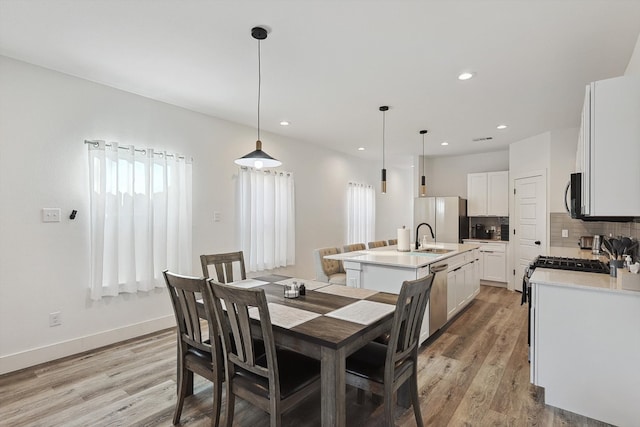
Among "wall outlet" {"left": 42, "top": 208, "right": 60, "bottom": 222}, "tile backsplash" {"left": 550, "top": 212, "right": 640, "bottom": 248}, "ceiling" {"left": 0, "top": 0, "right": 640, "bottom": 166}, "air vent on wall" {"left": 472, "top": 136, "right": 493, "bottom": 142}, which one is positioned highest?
"ceiling" {"left": 0, "top": 0, "right": 640, "bottom": 166}

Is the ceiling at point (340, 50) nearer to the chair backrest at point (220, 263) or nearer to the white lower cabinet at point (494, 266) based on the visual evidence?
the chair backrest at point (220, 263)

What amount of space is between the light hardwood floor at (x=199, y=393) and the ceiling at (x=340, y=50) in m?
2.67

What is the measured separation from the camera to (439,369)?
9.50ft

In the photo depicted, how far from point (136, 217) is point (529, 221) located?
5900mm

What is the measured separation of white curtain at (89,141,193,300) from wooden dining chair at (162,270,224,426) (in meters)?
1.67

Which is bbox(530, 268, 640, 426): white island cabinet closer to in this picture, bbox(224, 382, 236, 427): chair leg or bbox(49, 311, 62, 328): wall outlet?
bbox(224, 382, 236, 427): chair leg

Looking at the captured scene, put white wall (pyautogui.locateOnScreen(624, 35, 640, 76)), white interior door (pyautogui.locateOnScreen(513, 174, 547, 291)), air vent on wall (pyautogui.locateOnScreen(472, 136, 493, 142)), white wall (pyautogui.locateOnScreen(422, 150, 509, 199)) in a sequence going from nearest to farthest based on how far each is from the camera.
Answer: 1. white wall (pyautogui.locateOnScreen(624, 35, 640, 76))
2. white interior door (pyautogui.locateOnScreen(513, 174, 547, 291))
3. air vent on wall (pyautogui.locateOnScreen(472, 136, 493, 142))
4. white wall (pyautogui.locateOnScreen(422, 150, 509, 199))

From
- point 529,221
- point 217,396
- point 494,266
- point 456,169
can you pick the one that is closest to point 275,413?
point 217,396

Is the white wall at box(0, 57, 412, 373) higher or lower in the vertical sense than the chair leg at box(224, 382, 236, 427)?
higher

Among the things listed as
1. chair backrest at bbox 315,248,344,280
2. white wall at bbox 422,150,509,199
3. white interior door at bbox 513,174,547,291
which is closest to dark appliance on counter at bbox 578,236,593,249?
white interior door at bbox 513,174,547,291

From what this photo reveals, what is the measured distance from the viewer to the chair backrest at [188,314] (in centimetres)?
190

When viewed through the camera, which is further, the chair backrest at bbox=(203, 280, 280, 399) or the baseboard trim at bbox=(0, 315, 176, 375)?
the baseboard trim at bbox=(0, 315, 176, 375)

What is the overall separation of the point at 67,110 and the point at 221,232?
211 cm

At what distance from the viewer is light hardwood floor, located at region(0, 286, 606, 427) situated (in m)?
2.17
